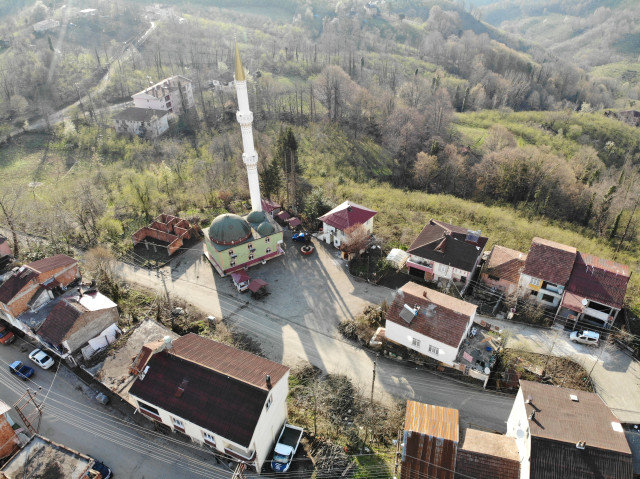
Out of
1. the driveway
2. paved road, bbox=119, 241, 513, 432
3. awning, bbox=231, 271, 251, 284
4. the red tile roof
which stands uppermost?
the red tile roof

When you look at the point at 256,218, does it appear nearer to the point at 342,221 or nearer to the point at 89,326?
the point at 342,221

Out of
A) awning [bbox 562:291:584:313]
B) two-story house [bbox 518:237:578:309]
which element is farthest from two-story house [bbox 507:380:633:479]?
two-story house [bbox 518:237:578:309]

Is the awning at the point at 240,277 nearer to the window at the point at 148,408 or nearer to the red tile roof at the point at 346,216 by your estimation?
the red tile roof at the point at 346,216

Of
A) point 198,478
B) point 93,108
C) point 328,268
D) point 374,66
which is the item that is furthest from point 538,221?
point 93,108

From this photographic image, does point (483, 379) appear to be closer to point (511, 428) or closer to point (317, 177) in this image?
point (511, 428)

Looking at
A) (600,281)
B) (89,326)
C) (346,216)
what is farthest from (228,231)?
(600,281)

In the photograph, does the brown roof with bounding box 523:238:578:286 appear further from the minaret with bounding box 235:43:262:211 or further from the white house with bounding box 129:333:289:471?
the minaret with bounding box 235:43:262:211
